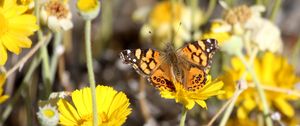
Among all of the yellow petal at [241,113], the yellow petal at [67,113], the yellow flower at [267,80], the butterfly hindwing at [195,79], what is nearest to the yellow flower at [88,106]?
the yellow petal at [67,113]

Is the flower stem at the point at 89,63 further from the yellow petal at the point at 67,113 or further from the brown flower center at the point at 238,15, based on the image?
the brown flower center at the point at 238,15

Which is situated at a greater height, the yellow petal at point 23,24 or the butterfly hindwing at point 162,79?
the yellow petal at point 23,24

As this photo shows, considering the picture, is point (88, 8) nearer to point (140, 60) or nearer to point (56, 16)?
point (140, 60)

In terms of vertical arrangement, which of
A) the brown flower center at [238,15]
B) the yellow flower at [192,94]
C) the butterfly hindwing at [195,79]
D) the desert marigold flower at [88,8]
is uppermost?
the brown flower center at [238,15]

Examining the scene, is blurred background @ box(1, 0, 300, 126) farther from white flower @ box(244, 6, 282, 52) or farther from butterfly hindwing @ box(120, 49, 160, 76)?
butterfly hindwing @ box(120, 49, 160, 76)

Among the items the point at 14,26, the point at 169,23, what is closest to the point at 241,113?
the point at 169,23

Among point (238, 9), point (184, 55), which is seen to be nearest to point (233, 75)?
point (238, 9)

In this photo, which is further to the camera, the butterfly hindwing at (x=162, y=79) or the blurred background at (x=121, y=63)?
the blurred background at (x=121, y=63)

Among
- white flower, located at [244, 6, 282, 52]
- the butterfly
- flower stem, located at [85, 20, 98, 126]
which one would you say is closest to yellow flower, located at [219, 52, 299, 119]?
white flower, located at [244, 6, 282, 52]
